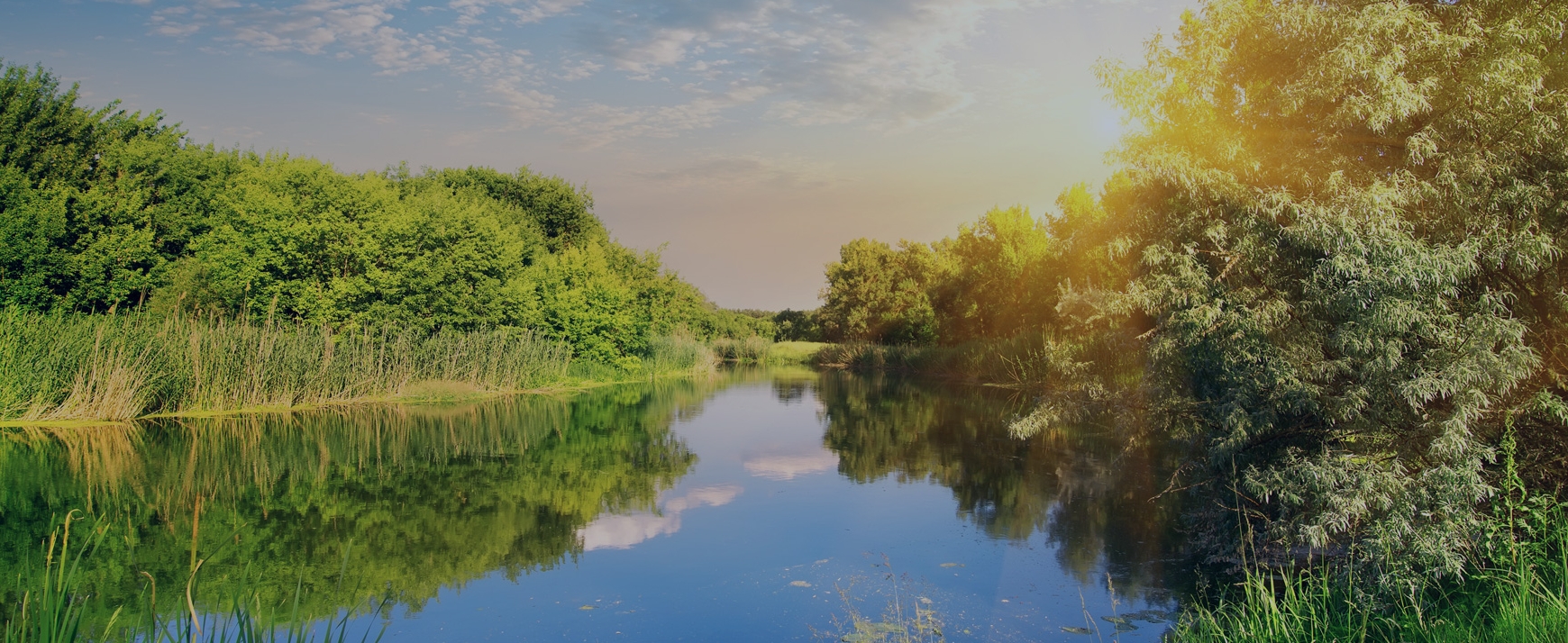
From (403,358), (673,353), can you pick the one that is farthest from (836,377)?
(403,358)

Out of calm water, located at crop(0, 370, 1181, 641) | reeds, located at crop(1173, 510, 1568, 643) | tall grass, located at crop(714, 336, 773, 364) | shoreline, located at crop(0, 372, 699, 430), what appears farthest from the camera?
tall grass, located at crop(714, 336, 773, 364)

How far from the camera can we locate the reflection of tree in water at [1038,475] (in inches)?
299

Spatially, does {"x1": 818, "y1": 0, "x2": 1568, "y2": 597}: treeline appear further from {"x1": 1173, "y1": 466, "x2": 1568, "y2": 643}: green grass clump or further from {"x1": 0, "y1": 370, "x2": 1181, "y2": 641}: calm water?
{"x1": 0, "y1": 370, "x2": 1181, "y2": 641}: calm water

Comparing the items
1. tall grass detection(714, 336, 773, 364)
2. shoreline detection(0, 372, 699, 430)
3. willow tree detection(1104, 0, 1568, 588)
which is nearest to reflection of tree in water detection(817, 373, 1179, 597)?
willow tree detection(1104, 0, 1568, 588)

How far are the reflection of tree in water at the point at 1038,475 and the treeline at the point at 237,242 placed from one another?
11.3 meters

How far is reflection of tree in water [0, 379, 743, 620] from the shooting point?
21.8ft

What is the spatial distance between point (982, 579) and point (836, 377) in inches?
A: 1145

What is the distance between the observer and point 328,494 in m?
9.61

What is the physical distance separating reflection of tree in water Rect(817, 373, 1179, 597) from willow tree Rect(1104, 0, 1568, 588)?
1.01 metres

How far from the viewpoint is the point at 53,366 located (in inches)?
545

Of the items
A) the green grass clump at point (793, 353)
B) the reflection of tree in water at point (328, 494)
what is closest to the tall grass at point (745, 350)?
the green grass clump at point (793, 353)

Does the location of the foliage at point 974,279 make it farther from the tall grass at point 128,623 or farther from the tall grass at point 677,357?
the tall grass at point 677,357

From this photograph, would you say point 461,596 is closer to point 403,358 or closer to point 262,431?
point 262,431

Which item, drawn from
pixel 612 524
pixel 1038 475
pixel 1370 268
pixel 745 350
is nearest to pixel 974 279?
pixel 745 350
